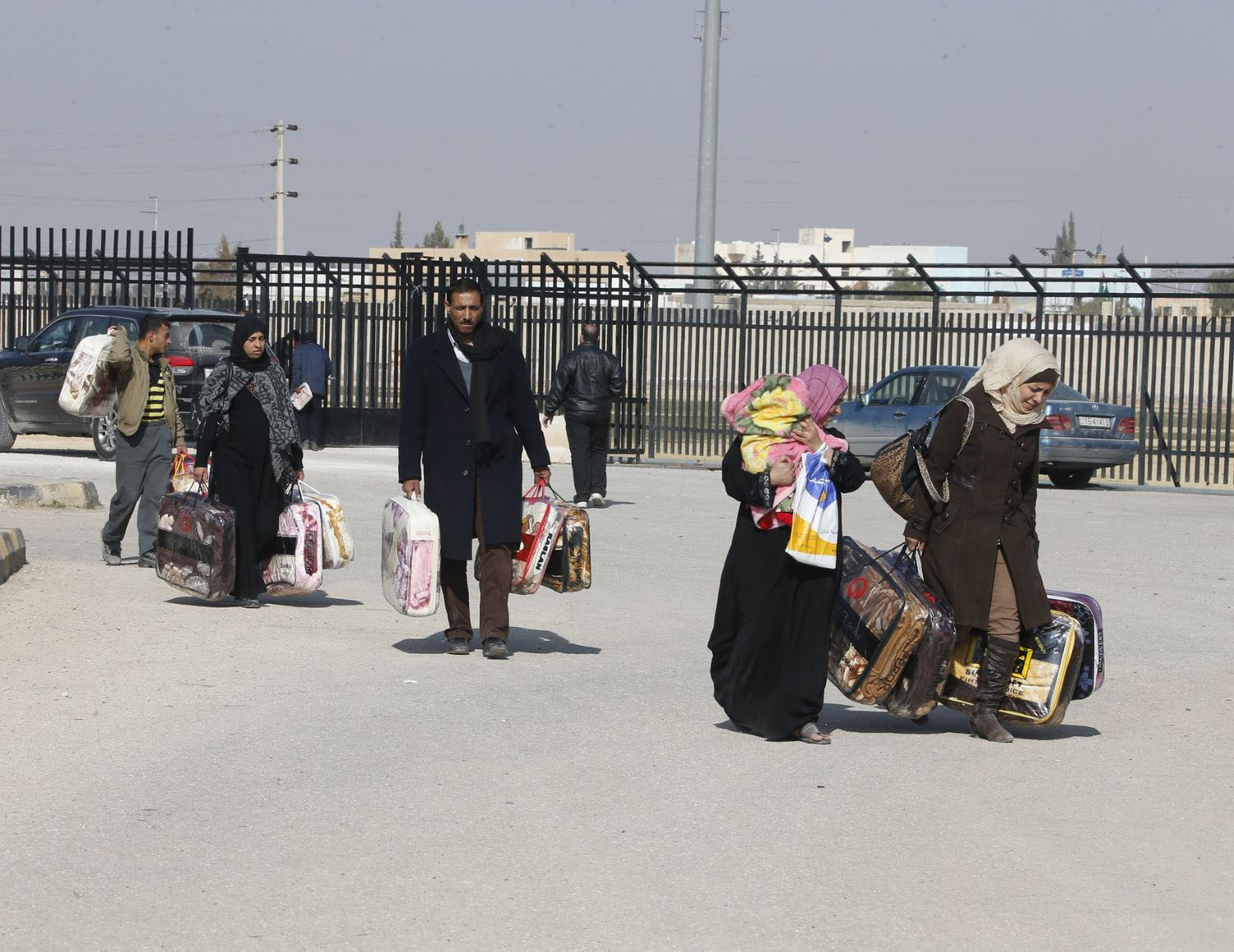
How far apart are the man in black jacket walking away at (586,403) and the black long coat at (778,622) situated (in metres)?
9.66

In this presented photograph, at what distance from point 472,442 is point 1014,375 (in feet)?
9.61

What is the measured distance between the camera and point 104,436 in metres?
21.1

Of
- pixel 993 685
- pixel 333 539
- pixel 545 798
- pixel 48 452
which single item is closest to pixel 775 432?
pixel 993 685

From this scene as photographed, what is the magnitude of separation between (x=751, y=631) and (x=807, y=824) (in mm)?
1349

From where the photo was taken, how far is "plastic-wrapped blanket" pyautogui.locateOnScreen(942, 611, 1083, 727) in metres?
7.18

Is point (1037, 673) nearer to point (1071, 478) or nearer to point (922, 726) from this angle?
point (922, 726)

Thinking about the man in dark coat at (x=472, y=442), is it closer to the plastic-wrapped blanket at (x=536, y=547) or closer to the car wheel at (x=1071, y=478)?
the plastic-wrapped blanket at (x=536, y=547)

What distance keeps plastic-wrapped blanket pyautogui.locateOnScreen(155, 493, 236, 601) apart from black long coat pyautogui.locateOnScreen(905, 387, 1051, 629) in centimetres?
467

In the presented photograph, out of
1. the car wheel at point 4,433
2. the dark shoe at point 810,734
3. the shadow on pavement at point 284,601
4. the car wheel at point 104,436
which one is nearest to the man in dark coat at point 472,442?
the shadow on pavement at point 284,601

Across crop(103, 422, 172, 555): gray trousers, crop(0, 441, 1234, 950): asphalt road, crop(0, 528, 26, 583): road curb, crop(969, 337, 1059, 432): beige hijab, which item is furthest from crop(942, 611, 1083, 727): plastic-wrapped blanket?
crop(103, 422, 172, 555): gray trousers

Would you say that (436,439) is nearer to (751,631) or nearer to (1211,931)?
(751,631)

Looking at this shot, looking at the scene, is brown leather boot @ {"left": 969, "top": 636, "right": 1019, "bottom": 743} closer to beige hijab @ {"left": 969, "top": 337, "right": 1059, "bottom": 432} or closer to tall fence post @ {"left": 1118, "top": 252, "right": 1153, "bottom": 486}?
beige hijab @ {"left": 969, "top": 337, "right": 1059, "bottom": 432}

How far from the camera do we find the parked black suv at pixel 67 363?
68.9ft

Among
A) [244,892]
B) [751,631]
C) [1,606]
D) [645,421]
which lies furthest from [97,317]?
[244,892]
